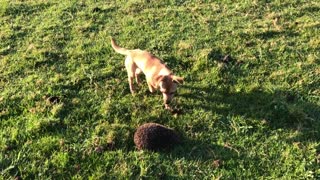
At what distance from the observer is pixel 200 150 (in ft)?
20.9

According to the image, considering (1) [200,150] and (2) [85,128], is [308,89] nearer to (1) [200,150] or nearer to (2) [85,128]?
(1) [200,150]

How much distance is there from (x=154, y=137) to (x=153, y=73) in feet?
4.13

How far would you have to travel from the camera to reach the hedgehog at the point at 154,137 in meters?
6.28

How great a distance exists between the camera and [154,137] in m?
6.28

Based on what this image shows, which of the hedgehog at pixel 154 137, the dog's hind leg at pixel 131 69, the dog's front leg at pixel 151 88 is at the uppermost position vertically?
the dog's hind leg at pixel 131 69

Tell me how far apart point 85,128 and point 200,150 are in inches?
73.5

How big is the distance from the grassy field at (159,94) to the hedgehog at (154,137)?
0.38 ft

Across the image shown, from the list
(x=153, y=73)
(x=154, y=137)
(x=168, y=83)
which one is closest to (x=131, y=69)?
(x=153, y=73)

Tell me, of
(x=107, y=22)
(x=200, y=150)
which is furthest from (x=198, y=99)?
(x=107, y=22)

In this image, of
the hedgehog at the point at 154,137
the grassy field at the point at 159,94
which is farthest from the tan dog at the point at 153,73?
the hedgehog at the point at 154,137

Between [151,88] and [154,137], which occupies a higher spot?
[151,88]

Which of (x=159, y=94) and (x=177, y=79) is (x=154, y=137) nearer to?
(x=177, y=79)

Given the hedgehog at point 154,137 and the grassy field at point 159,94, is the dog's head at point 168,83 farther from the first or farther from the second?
the hedgehog at point 154,137

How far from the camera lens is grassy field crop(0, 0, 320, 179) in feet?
20.3
